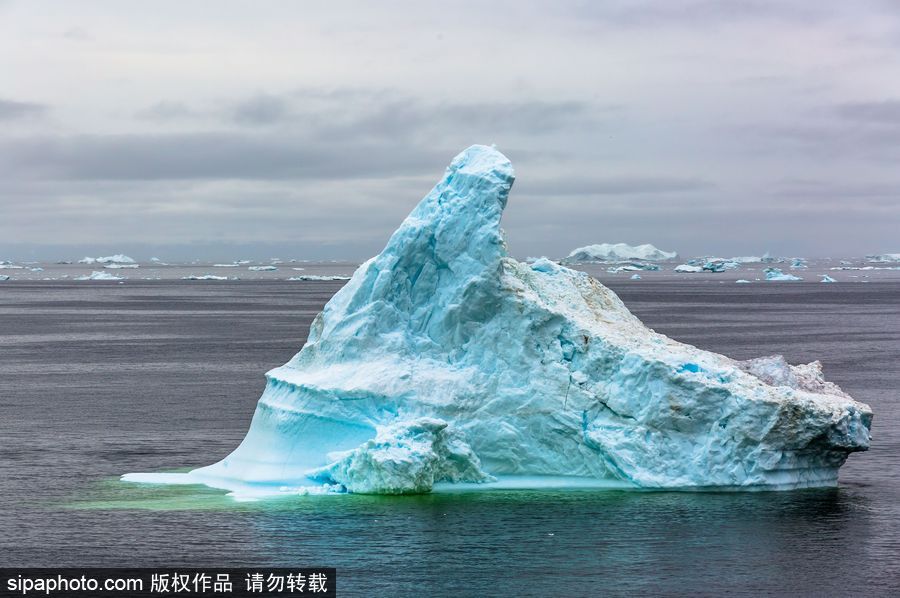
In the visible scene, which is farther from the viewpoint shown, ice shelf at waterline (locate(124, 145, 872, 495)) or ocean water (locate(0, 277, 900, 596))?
ice shelf at waterline (locate(124, 145, 872, 495))

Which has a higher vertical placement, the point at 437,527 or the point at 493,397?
the point at 493,397

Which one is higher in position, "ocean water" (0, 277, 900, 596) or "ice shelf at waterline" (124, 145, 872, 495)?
"ice shelf at waterline" (124, 145, 872, 495)

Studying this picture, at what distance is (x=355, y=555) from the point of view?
757 inches

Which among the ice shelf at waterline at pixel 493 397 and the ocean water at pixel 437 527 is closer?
the ocean water at pixel 437 527

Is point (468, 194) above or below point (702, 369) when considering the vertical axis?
above

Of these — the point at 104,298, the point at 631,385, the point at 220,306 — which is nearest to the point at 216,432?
the point at 631,385

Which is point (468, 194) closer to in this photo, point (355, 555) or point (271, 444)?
point (271, 444)

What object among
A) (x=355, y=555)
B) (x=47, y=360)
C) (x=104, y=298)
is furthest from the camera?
(x=104, y=298)

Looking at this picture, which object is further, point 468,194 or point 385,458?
point 468,194

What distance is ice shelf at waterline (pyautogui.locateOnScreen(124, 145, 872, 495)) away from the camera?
2273 cm

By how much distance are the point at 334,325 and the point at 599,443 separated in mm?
5705

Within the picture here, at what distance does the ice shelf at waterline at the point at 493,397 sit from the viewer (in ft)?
74.6

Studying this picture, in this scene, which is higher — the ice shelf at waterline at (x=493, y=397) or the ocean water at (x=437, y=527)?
the ice shelf at waterline at (x=493, y=397)

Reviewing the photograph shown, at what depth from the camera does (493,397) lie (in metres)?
23.7
